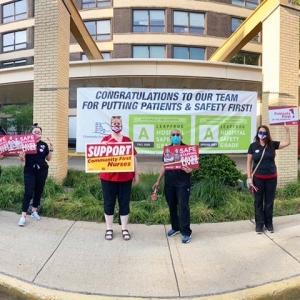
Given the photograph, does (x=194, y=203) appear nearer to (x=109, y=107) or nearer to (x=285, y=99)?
(x=109, y=107)

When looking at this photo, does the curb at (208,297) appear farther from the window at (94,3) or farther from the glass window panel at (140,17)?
the window at (94,3)

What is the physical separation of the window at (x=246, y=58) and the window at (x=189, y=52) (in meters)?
2.93

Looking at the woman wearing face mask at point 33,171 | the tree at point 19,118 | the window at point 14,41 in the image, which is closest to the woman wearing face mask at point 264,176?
the woman wearing face mask at point 33,171

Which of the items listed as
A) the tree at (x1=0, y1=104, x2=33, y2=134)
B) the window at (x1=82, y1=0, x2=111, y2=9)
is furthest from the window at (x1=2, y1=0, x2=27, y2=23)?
the tree at (x1=0, y1=104, x2=33, y2=134)

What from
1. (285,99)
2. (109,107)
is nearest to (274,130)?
(285,99)

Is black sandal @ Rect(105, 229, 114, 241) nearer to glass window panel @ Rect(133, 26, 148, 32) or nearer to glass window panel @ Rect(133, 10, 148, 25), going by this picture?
glass window panel @ Rect(133, 26, 148, 32)

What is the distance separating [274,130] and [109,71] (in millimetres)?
8051

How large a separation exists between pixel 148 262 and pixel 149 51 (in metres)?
23.6

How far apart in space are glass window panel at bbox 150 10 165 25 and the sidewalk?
2324 cm

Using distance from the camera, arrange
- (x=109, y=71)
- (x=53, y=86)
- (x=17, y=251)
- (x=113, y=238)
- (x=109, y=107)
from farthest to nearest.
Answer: (x=109, y=71), (x=53, y=86), (x=109, y=107), (x=113, y=238), (x=17, y=251)

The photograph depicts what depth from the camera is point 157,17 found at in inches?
999

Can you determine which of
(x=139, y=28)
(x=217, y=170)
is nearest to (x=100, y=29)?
(x=139, y=28)

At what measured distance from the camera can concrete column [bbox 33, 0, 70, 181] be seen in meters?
7.53

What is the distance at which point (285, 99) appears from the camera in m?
7.80
